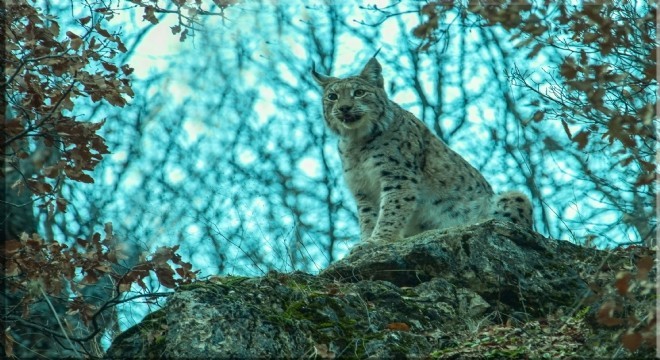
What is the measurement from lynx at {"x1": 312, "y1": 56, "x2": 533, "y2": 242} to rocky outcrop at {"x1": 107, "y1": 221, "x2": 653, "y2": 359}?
6.49ft

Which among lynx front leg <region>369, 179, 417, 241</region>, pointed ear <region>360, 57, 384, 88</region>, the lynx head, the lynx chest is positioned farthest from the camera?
pointed ear <region>360, 57, 384, 88</region>

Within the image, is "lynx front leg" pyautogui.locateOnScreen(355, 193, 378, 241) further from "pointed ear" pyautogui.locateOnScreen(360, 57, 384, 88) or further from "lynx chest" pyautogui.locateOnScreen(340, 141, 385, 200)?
"pointed ear" pyautogui.locateOnScreen(360, 57, 384, 88)

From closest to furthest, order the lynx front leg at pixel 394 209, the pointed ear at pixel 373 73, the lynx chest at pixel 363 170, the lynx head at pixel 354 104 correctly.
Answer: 1. the lynx front leg at pixel 394 209
2. the lynx chest at pixel 363 170
3. the lynx head at pixel 354 104
4. the pointed ear at pixel 373 73

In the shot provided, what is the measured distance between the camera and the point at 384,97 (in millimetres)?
10523

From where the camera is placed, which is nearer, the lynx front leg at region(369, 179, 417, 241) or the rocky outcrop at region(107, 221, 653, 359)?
the rocky outcrop at region(107, 221, 653, 359)

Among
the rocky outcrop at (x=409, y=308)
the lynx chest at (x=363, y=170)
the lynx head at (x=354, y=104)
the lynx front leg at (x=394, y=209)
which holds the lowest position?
the rocky outcrop at (x=409, y=308)

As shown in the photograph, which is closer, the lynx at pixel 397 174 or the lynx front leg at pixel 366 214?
the lynx at pixel 397 174

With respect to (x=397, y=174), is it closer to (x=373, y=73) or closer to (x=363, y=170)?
(x=363, y=170)

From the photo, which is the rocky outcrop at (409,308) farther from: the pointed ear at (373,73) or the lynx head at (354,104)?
the pointed ear at (373,73)

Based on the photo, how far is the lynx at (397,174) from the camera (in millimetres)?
9352

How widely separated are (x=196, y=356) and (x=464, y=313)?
2.10 meters

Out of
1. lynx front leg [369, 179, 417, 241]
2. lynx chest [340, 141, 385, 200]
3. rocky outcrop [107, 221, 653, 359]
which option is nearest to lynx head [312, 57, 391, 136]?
lynx chest [340, 141, 385, 200]

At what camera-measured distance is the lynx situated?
935 cm

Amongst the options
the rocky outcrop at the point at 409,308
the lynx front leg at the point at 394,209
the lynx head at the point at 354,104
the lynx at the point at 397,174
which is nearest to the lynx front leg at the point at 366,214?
the lynx at the point at 397,174
